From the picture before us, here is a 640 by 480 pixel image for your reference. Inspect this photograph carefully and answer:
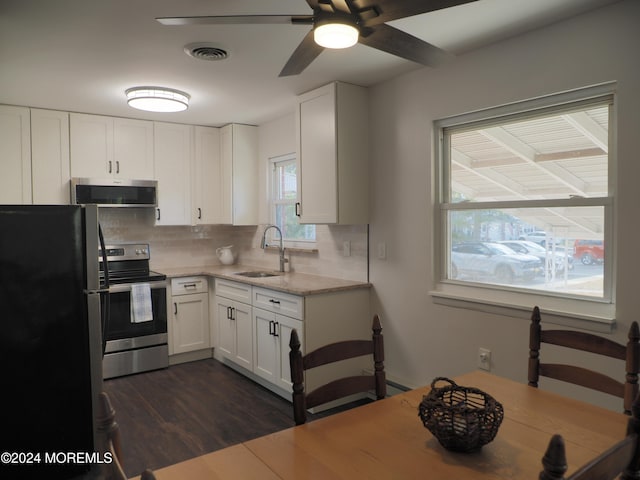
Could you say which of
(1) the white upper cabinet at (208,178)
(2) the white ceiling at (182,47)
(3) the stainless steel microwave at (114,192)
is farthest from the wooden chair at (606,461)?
(1) the white upper cabinet at (208,178)

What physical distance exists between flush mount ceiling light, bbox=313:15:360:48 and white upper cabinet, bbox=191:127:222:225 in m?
3.33

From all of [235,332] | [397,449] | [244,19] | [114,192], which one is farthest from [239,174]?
[397,449]

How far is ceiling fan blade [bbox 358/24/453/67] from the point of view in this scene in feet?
5.15

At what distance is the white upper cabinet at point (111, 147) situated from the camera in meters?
4.12

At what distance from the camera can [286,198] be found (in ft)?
14.9

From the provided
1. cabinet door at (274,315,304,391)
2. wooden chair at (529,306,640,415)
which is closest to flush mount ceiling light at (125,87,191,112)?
cabinet door at (274,315,304,391)

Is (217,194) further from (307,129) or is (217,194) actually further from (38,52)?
(38,52)

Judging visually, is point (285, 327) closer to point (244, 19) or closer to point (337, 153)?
point (337, 153)

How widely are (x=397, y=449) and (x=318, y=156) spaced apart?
2.53 metres

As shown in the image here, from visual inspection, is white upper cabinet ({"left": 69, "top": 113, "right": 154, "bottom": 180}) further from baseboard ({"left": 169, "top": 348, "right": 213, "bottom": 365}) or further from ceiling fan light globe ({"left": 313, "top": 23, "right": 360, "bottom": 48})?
ceiling fan light globe ({"left": 313, "top": 23, "right": 360, "bottom": 48})

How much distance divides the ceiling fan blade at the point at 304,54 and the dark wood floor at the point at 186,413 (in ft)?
7.22

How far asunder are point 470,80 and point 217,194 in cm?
301

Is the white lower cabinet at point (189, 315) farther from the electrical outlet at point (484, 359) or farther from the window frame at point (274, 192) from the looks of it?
the electrical outlet at point (484, 359)

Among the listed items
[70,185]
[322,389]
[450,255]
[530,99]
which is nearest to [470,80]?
[530,99]
